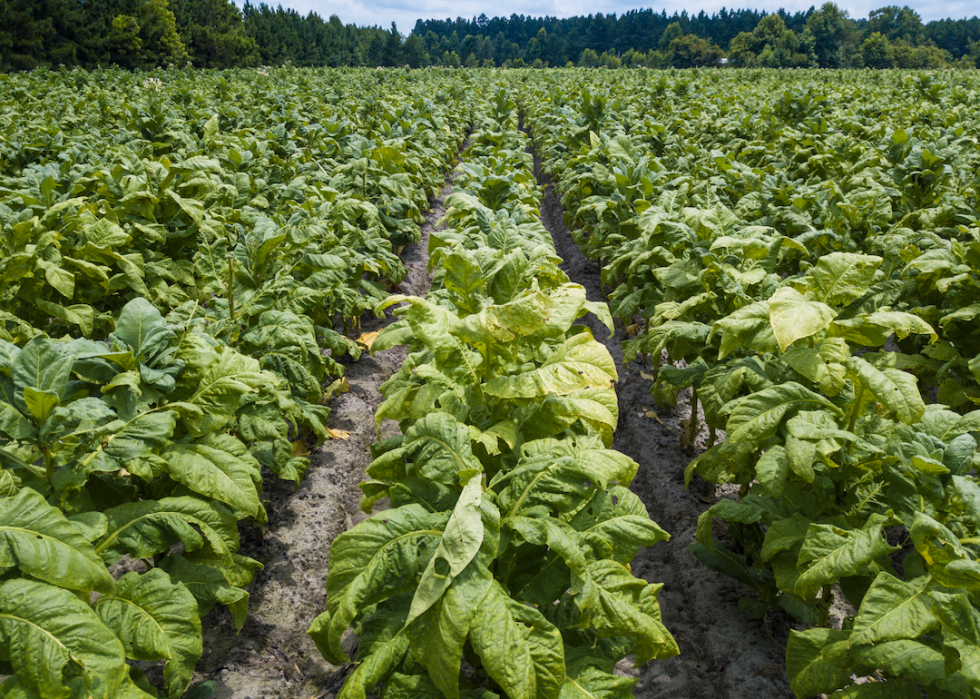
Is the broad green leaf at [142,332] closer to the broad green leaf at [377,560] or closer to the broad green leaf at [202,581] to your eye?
the broad green leaf at [202,581]

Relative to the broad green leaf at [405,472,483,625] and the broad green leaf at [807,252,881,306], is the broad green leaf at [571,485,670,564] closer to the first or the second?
the broad green leaf at [405,472,483,625]

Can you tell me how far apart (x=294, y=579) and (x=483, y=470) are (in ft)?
4.86

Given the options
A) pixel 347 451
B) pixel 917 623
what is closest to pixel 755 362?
pixel 917 623

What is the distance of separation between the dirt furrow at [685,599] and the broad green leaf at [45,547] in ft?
7.37

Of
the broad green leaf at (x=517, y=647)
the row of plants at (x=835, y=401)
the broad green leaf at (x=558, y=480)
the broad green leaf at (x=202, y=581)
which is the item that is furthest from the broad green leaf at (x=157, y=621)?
the row of plants at (x=835, y=401)

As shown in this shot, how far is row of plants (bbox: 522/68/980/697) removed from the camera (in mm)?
1810

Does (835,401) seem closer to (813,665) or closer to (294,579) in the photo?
(813,665)

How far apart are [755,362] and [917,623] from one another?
1.30 meters

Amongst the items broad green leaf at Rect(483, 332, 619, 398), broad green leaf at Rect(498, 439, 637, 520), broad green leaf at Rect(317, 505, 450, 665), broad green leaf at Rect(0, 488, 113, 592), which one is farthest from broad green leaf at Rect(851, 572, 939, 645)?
broad green leaf at Rect(0, 488, 113, 592)

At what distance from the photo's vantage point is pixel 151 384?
2221mm

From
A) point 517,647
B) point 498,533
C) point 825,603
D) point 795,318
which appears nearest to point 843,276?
point 795,318

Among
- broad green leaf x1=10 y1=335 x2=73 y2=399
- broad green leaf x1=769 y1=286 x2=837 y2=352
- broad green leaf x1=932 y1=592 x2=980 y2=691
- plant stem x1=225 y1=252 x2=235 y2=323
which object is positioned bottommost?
broad green leaf x1=932 y1=592 x2=980 y2=691

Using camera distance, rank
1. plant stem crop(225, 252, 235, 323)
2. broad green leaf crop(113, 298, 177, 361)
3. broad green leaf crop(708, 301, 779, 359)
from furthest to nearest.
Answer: plant stem crop(225, 252, 235, 323), broad green leaf crop(708, 301, 779, 359), broad green leaf crop(113, 298, 177, 361)

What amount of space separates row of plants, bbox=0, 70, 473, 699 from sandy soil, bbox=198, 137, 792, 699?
21 cm
